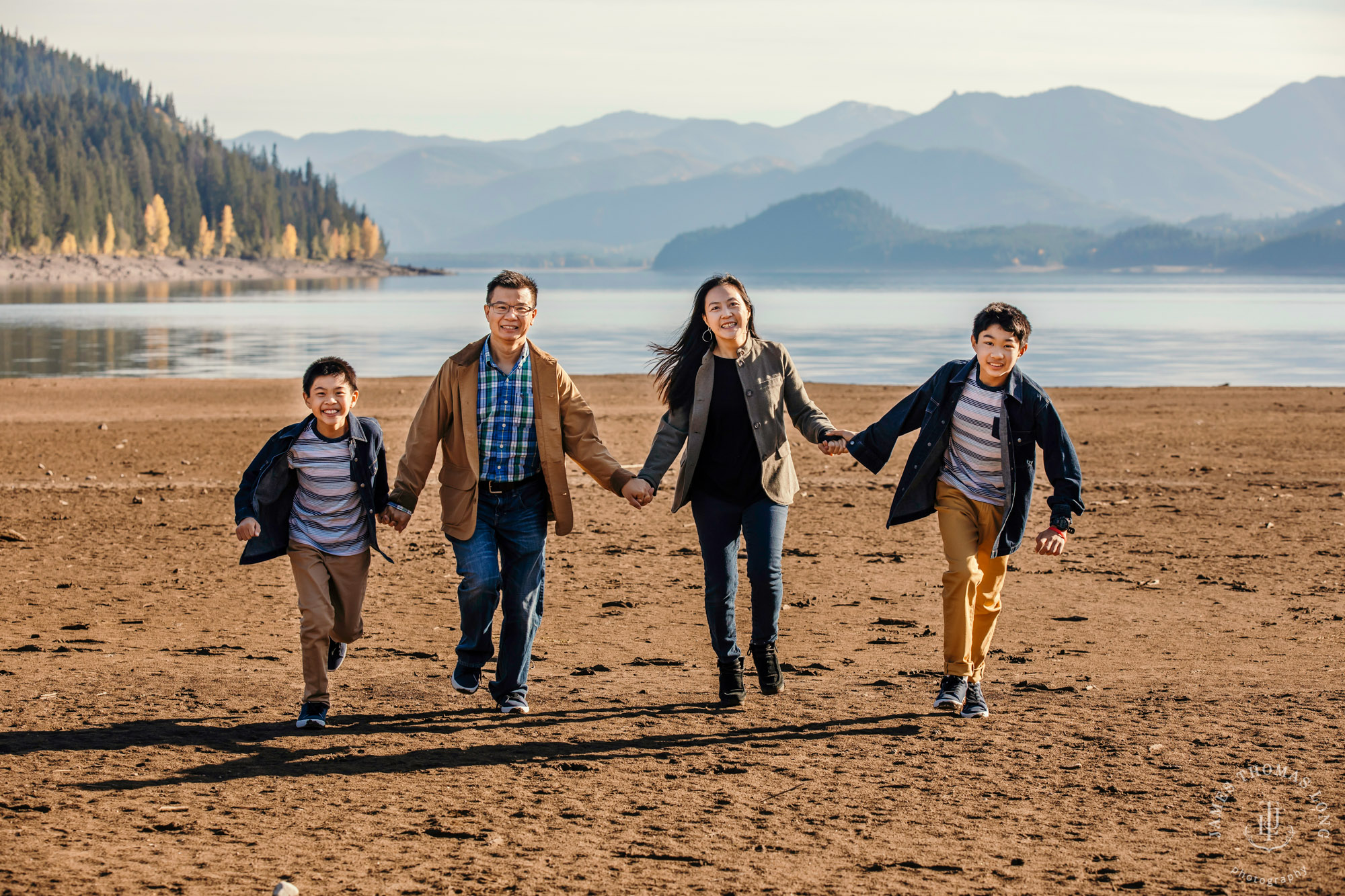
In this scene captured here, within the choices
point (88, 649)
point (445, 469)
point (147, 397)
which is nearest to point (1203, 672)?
point (445, 469)

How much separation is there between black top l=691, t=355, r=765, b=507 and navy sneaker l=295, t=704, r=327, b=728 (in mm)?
2028

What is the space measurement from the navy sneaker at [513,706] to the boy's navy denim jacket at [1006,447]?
6.27 ft

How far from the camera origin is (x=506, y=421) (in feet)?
19.3

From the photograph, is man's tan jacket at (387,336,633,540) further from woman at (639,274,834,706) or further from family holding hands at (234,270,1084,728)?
woman at (639,274,834,706)

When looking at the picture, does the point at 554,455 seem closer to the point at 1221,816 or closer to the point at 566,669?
the point at 566,669

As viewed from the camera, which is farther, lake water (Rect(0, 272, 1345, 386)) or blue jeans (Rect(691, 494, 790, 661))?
lake water (Rect(0, 272, 1345, 386))

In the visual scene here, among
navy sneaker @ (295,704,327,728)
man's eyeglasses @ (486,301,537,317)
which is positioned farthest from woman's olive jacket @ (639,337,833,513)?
navy sneaker @ (295,704,327,728)

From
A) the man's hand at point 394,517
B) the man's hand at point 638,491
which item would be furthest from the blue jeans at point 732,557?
the man's hand at point 394,517

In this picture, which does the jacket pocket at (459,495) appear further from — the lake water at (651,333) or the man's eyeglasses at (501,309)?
the lake water at (651,333)

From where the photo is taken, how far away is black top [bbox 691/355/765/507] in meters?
6.12

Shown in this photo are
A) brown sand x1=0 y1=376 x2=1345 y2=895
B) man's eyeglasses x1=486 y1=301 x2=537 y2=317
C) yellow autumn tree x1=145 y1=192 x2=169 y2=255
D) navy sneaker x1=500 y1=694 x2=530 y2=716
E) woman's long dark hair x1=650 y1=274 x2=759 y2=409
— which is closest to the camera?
brown sand x1=0 y1=376 x2=1345 y2=895

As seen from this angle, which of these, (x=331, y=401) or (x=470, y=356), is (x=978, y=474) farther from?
(x=331, y=401)

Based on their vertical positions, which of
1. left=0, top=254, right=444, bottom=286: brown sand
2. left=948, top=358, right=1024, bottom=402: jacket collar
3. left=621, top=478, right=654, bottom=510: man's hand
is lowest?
left=621, top=478, right=654, bottom=510: man's hand

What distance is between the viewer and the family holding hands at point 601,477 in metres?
5.75
